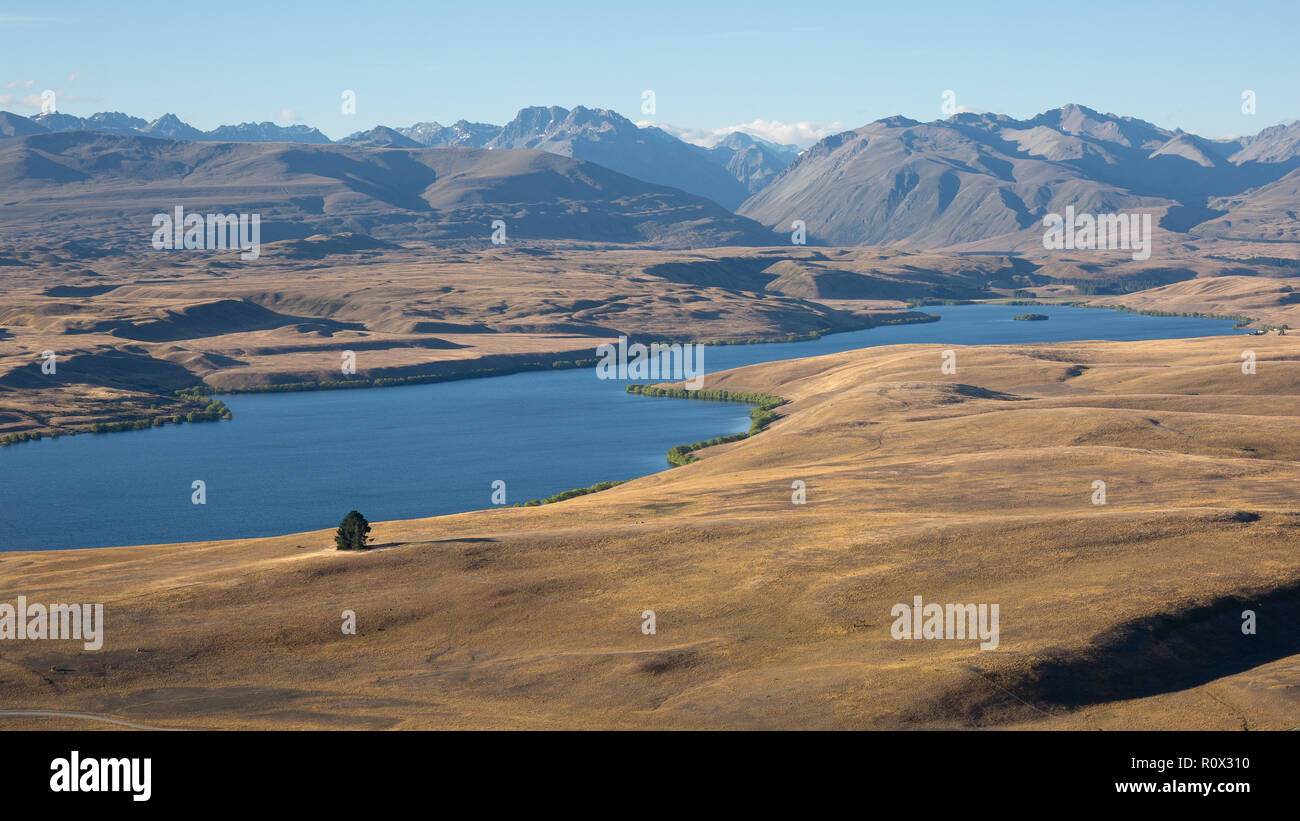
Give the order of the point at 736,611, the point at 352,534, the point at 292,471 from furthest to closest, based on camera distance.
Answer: the point at 292,471, the point at 352,534, the point at 736,611

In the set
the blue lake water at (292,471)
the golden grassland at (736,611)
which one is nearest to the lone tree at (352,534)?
the golden grassland at (736,611)

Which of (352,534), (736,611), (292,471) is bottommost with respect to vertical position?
(292,471)

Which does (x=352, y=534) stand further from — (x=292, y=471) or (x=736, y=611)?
(x=292, y=471)

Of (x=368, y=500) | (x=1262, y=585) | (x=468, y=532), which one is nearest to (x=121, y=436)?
(x=368, y=500)

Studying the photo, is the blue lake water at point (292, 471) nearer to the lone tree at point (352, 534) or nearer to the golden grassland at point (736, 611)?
the golden grassland at point (736, 611)

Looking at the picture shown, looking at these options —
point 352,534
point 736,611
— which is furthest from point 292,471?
point 736,611

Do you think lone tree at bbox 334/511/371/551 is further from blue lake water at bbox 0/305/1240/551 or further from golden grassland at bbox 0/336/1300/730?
blue lake water at bbox 0/305/1240/551

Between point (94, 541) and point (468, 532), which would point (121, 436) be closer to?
point (94, 541)
